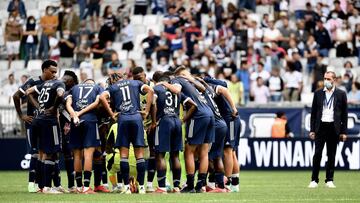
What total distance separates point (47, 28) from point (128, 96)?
20400 millimetres

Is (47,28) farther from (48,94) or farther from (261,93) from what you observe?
(48,94)

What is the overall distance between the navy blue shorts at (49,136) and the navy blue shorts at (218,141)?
121 inches

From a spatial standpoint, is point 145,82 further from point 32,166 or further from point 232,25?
point 232,25

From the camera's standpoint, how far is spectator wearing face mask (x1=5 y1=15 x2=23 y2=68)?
42.9 metres

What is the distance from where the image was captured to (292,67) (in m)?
38.7

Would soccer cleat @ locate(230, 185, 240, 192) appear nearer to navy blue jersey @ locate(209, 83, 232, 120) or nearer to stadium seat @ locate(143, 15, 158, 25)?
navy blue jersey @ locate(209, 83, 232, 120)

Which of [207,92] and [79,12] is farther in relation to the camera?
[79,12]

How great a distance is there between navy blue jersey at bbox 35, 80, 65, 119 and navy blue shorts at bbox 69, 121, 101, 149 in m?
0.55

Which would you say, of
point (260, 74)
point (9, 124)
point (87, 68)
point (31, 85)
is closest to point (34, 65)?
point (87, 68)

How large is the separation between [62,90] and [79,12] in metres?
21.0

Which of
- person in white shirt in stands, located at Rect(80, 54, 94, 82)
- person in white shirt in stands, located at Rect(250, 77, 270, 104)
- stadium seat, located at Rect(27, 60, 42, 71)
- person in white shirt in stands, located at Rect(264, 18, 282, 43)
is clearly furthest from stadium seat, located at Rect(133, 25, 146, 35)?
person in white shirt in stands, located at Rect(250, 77, 270, 104)

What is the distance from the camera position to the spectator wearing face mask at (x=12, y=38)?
4291cm

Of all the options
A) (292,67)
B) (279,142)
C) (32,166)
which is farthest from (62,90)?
(292,67)

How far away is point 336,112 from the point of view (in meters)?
25.9
